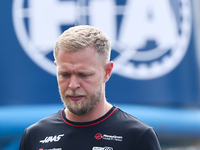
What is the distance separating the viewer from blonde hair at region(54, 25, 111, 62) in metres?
Answer: 1.71

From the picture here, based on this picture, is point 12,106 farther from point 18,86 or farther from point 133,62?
point 133,62

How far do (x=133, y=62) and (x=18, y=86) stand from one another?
1392 millimetres

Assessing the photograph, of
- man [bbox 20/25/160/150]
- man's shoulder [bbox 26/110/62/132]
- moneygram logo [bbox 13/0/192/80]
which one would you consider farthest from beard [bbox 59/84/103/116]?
moneygram logo [bbox 13/0/192/80]

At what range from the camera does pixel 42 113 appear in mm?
3607

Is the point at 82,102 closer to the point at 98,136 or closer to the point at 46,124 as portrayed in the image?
the point at 98,136

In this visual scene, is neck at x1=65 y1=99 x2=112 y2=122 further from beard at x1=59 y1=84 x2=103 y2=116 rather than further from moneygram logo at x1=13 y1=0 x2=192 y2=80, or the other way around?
moneygram logo at x1=13 y1=0 x2=192 y2=80

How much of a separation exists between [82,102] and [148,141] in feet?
1.36

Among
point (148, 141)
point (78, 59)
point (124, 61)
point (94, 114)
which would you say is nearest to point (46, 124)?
point (94, 114)

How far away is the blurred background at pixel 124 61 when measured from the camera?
3645mm

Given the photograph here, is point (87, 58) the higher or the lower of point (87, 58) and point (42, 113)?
the higher

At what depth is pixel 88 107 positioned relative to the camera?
1.75m

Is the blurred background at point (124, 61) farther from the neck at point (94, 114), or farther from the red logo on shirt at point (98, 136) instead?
the red logo on shirt at point (98, 136)

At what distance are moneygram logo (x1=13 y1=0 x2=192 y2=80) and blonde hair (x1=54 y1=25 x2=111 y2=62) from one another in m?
1.92

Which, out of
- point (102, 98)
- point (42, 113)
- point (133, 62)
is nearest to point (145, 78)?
point (133, 62)
